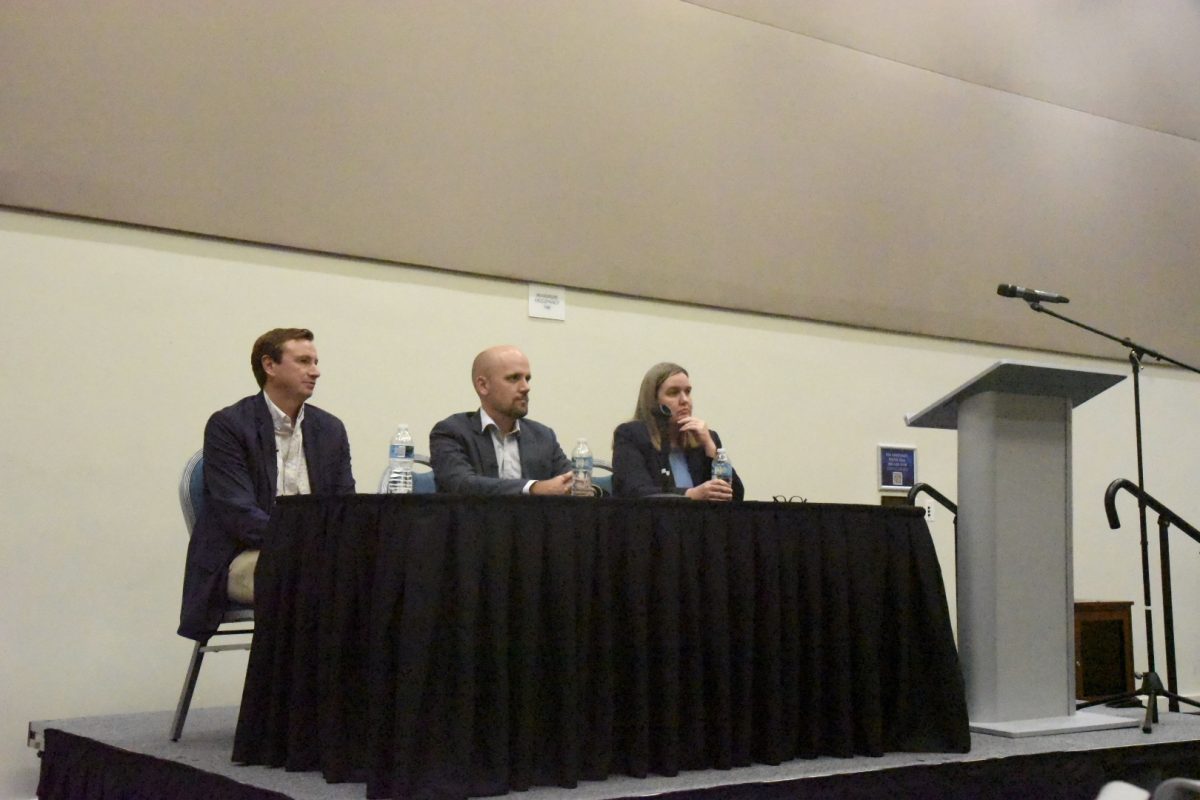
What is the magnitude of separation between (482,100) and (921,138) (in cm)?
248

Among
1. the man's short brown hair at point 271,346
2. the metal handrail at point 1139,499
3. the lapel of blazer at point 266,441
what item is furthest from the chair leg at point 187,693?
the metal handrail at point 1139,499

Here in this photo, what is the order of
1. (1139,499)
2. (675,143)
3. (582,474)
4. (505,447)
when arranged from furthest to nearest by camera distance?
(675,143)
(1139,499)
(505,447)
(582,474)

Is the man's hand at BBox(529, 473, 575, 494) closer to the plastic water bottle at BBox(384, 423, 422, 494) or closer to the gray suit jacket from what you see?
the gray suit jacket

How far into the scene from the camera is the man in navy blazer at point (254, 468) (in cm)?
293

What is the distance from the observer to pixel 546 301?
15.2ft

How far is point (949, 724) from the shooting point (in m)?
2.81

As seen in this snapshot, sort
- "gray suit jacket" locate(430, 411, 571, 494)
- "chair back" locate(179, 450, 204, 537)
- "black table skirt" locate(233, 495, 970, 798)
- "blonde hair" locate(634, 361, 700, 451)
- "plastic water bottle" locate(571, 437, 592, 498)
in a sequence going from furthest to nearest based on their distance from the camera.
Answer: "blonde hair" locate(634, 361, 700, 451)
"gray suit jacket" locate(430, 411, 571, 494)
"chair back" locate(179, 450, 204, 537)
"plastic water bottle" locate(571, 437, 592, 498)
"black table skirt" locate(233, 495, 970, 798)

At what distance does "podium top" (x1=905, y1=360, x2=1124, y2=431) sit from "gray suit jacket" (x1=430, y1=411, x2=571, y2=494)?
1121 millimetres

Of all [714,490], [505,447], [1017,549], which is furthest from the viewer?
[505,447]

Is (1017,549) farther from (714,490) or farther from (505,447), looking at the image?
(505,447)

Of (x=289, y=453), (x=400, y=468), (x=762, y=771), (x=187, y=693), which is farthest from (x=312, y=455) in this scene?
(x=762, y=771)

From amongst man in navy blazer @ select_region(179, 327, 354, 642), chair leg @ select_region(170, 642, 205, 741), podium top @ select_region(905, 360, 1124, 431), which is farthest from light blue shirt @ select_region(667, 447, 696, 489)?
chair leg @ select_region(170, 642, 205, 741)

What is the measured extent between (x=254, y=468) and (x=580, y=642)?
118 cm

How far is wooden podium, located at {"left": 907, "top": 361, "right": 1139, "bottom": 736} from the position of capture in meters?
3.08
